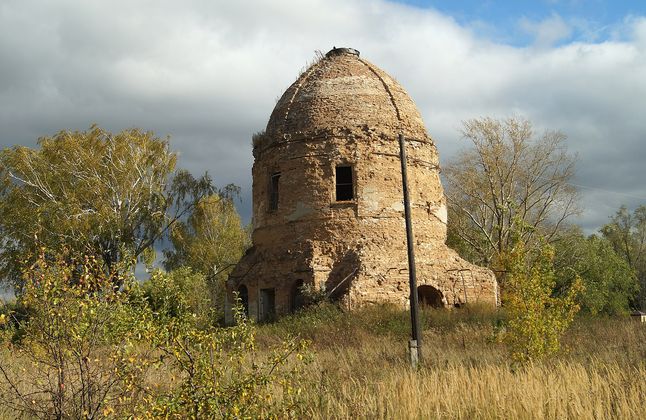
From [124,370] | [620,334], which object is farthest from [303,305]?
[124,370]

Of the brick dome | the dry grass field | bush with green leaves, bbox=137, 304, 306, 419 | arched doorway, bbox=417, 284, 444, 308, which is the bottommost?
the dry grass field

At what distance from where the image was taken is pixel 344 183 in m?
19.5

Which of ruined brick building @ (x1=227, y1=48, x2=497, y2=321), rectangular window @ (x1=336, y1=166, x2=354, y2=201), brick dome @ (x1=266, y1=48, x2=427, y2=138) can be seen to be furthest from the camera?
brick dome @ (x1=266, y1=48, x2=427, y2=138)

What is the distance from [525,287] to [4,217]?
22.3 m

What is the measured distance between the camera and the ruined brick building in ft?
59.8

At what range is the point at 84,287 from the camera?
19.0 feet

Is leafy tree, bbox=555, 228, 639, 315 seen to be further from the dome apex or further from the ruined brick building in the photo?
the dome apex

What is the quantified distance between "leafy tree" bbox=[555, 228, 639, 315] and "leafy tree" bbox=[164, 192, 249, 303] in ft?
53.7

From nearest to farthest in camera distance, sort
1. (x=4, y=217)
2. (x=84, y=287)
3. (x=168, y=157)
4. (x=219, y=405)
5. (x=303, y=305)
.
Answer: (x=219, y=405) → (x=84, y=287) → (x=303, y=305) → (x=4, y=217) → (x=168, y=157)

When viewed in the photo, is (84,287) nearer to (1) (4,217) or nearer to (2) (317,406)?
(2) (317,406)

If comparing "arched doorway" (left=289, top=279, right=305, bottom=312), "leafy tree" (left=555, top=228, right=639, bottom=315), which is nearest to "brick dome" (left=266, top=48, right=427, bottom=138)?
"arched doorway" (left=289, top=279, right=305, bottom=312)

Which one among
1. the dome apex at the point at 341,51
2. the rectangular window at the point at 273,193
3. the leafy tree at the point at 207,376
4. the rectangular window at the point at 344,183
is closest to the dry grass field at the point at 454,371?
the leafy tree at the point at 207,376

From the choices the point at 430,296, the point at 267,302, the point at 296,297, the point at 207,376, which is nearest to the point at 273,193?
the point at 267,302

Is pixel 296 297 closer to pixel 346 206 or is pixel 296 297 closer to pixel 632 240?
pixel 346 206
